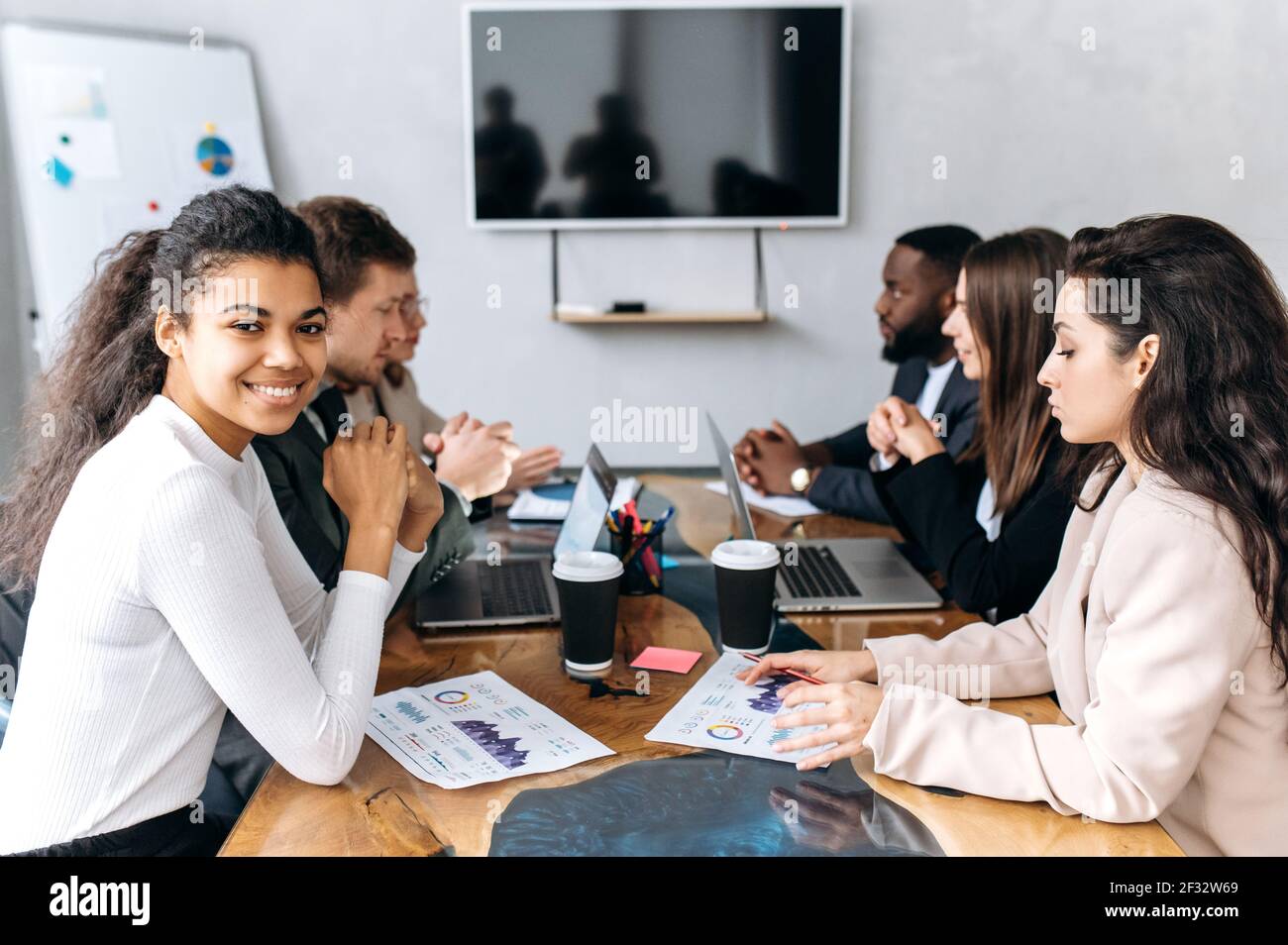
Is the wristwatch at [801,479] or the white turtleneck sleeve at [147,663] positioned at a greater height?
the white turtleneck sleeve at [147,663]

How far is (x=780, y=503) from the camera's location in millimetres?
2420

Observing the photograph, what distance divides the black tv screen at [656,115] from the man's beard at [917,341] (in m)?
1.27

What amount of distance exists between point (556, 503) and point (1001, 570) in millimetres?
992

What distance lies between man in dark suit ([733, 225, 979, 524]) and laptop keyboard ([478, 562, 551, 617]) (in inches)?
28.0

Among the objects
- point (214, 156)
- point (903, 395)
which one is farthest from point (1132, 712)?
point (214, 156)

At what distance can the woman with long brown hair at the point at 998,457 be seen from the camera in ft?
5.54

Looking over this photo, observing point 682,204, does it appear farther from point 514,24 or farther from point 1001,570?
point 1001,570

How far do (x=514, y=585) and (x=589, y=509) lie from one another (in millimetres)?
181

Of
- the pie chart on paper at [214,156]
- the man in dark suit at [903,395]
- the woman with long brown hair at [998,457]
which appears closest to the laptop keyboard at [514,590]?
the woman with long brown hair at [998,457]

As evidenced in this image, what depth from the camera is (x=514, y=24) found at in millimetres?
4109

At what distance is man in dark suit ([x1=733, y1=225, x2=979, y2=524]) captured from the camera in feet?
7.68
